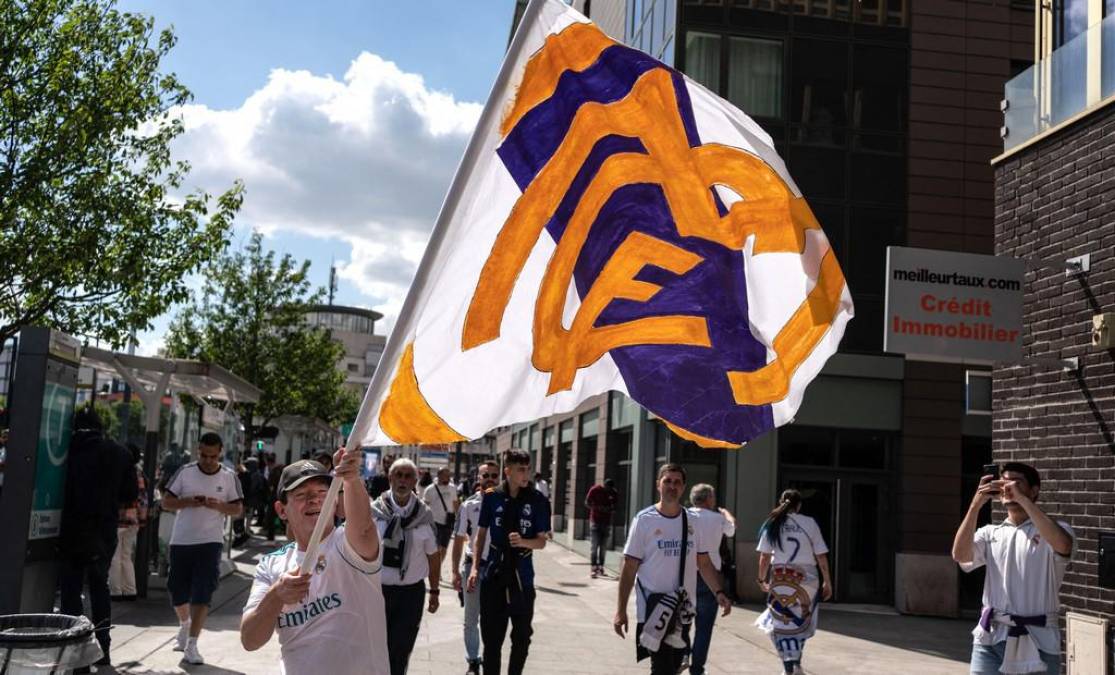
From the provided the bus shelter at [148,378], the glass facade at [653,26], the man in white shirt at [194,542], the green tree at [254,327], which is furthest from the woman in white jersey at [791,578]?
the green tree at [254,327]

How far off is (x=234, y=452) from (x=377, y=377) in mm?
17874

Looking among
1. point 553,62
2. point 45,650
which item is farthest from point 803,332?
point 45,650

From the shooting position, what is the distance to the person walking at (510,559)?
895cm

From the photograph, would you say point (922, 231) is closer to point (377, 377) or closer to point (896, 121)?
point (896, 121)

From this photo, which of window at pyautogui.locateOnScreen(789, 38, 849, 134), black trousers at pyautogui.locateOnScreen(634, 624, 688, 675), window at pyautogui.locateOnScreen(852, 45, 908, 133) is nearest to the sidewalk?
black trousers at pyautogui.locateOnScreen(634, 624, 688, 675)

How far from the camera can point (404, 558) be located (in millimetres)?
8344

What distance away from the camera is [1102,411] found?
9469 millimetres

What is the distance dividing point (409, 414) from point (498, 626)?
5.13 metres

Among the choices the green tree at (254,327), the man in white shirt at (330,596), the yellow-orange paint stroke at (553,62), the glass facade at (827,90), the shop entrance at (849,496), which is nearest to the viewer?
the man in white shirt at (330,596)

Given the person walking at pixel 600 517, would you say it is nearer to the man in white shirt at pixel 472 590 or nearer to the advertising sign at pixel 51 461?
the man in white shirt at pixel 472 590

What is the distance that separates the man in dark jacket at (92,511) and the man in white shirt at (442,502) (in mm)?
5553

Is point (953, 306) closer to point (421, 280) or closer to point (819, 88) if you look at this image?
point (421, 280)

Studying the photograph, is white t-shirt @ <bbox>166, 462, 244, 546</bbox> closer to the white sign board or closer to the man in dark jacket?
the man in dark jacket

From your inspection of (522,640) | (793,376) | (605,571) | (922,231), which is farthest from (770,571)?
(605,571)
